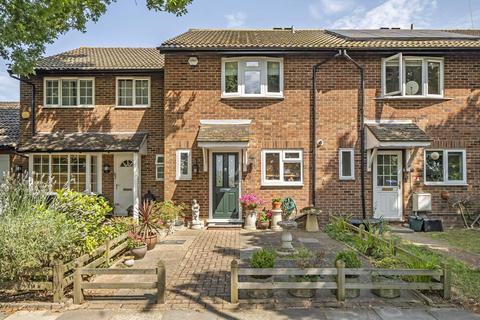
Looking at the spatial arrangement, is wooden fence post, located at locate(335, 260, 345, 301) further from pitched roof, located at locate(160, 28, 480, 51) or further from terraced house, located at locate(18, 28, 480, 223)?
pitched roof, located at locate(160, 28, 480, 51)

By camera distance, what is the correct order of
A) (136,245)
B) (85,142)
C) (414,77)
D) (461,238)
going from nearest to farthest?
(136,245), (461,238), (414,77), (85,142)

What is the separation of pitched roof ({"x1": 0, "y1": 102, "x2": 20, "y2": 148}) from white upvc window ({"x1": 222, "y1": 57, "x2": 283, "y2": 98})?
29.9 feet

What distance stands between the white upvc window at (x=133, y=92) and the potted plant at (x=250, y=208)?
5.75 meters

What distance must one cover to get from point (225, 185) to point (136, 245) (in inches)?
199

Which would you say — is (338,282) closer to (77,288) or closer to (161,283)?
(161,283)

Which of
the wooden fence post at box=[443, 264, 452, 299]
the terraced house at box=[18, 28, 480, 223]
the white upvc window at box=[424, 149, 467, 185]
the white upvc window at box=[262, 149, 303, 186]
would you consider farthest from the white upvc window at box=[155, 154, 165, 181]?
the wooden fence post at box=[443, 264, 452, 299]

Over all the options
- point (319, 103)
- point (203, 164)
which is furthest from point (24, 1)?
point (319, 103)

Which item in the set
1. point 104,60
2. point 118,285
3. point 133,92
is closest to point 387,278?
point 118,285

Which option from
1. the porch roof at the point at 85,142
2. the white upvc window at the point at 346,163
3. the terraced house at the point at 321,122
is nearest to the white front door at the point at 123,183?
the porch roof at the point at 85,142

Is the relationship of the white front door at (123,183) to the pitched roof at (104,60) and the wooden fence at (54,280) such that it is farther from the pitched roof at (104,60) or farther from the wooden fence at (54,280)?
the wooden fence at (54,280)

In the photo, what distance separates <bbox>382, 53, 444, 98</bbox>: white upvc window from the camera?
12.9 meters

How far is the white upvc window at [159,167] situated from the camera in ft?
46.3

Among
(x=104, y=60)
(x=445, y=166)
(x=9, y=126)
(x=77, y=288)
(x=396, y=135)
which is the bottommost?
(x=77, y=288)

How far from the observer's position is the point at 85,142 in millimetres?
13398
